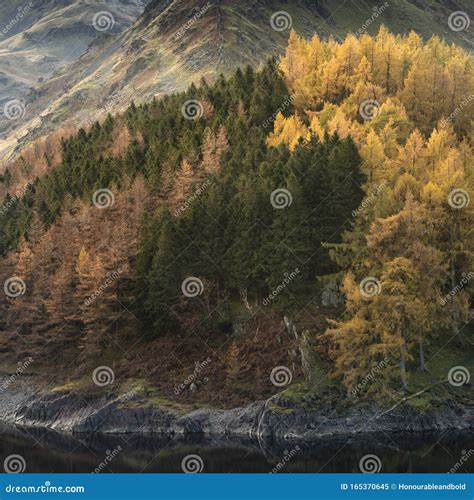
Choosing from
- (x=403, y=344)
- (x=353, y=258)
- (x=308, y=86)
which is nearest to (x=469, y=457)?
(x=403, y=344)

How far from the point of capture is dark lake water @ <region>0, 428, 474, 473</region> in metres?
48.9

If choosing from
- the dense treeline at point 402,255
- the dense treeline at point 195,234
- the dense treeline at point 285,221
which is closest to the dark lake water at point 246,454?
the dense treeline at point 402,255

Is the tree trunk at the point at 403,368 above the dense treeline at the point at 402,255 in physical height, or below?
below

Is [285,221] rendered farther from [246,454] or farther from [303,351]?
[246,454]

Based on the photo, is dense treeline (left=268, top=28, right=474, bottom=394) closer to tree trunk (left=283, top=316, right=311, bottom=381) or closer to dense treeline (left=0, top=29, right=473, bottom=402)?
dense treeline (left=0, top=29, right=473, bottom=402)

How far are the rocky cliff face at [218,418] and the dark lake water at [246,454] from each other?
1983mm

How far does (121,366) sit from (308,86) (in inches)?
1962

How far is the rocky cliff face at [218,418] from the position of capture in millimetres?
60812

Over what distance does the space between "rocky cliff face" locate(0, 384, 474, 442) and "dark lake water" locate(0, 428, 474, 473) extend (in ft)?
6.51

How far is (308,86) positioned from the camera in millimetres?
102188

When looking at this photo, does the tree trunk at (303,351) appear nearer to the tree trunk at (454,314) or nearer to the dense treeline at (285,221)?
the dense treeline at (285,221)

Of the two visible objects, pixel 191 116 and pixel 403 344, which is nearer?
pixel 403 344

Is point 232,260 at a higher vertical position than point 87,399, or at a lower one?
higher

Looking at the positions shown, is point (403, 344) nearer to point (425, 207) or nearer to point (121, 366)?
point (425, 207)
